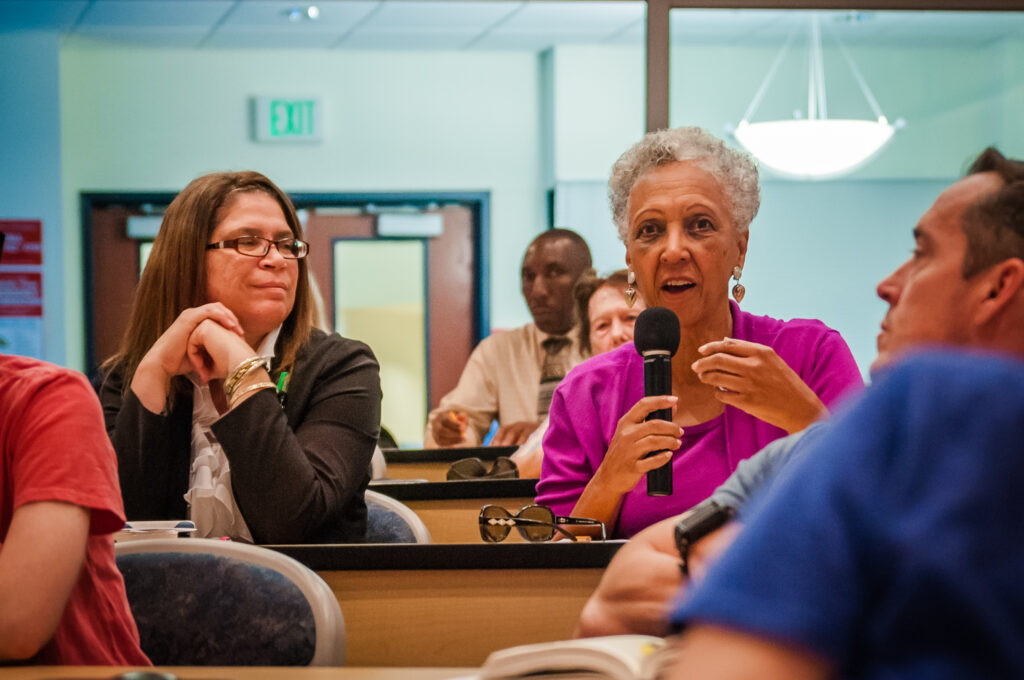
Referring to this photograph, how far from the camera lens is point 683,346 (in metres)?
2.11

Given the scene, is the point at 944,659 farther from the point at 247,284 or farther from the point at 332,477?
the point at 247,284

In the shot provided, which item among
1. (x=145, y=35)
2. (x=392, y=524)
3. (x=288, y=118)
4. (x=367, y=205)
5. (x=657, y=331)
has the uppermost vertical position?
(x=145, y=35)

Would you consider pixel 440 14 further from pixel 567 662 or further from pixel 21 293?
pixel 567 662

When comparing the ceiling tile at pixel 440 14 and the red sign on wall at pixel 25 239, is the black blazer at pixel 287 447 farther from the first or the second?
the red sign on wall at pixel 25 239

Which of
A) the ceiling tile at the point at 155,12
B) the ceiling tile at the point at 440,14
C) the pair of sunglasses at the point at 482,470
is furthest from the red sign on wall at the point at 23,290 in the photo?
the pair of sunglasses at the point at 482,470

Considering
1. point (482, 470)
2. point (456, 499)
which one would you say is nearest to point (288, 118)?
point (482, 470)

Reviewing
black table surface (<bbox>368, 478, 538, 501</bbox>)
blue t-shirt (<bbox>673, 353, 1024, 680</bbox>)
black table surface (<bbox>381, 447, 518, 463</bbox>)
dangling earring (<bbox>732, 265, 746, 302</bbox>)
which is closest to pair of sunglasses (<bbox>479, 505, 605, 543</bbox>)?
dangling earring (<bbox>732, 265, 746, 302</bbox>)

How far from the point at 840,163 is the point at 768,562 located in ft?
20.0

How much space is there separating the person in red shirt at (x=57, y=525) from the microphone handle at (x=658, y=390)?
2.86 feet

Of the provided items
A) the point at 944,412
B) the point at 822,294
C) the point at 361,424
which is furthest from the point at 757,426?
the point at 822,294

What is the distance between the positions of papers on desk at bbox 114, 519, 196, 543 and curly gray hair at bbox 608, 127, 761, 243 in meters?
1.03

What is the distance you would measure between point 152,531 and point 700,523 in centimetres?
104

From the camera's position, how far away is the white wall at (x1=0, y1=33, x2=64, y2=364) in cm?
716

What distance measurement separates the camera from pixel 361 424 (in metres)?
2.22
